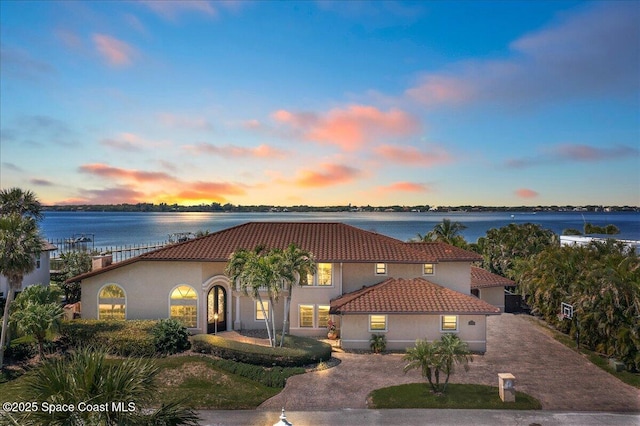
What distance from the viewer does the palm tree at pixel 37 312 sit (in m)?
23.3

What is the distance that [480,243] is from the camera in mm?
52344

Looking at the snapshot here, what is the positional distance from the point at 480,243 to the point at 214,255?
3577 cm

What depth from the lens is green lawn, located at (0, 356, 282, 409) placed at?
19812 mm

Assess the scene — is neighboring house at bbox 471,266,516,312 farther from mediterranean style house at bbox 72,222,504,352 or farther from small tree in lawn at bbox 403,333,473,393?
small tree in lawn at bbox 403,333,473,393

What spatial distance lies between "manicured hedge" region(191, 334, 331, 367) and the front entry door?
410 cm

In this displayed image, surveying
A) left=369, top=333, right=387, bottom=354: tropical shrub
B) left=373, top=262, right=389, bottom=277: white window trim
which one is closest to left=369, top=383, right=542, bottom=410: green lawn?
left=369, top=333, right=387, bottom=354: tropical shrub

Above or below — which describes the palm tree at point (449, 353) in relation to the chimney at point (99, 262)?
below

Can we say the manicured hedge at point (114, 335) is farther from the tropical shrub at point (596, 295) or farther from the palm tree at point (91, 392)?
the tropical shrub at point (596, 295)

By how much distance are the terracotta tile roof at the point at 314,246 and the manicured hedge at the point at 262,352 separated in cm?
620

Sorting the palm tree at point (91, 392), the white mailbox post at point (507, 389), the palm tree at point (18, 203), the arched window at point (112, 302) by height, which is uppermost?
the palm tree at point (18, 203)

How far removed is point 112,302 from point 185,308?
5.35 meters

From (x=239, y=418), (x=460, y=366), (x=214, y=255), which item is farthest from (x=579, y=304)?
(x=214, y=255)

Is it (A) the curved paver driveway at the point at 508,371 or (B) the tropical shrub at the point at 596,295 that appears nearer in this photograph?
(A) the curved paver driveway at the point at 508,371

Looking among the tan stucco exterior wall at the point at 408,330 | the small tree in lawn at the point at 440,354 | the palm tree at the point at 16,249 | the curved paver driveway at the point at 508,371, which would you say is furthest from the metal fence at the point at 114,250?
the small tree in lawn at the point at 440,354
